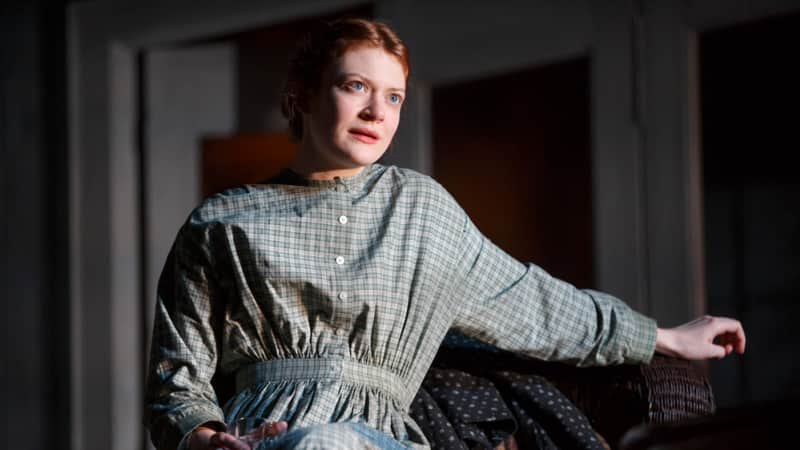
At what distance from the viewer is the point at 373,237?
160 centimetres

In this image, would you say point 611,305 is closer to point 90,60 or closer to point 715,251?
point 90,60

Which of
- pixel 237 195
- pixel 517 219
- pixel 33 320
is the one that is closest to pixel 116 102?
pixel 33 320

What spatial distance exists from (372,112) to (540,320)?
1.30ft

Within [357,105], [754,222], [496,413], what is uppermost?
[357,105]

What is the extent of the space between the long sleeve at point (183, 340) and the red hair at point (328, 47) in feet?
0.83

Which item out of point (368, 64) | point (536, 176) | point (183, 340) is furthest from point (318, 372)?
point (536, 176)

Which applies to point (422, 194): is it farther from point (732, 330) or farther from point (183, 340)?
point (732, 330)

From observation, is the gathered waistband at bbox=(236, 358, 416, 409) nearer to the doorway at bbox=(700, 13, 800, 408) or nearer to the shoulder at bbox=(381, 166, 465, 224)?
the shoulder at bbox=(381, 166, 465, 224)

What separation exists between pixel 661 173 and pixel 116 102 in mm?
1799

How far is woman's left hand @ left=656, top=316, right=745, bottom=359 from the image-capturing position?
1.69 metres

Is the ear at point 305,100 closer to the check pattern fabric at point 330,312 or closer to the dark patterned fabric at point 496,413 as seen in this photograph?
the check pattern fabric at point 330,312

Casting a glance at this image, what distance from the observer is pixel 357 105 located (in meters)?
1.57

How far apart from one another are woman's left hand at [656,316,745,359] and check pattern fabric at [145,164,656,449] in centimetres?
4

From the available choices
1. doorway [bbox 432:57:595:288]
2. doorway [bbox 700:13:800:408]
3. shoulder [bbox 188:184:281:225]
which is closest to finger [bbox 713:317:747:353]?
shoulder [bbox 188:184:281:225]
